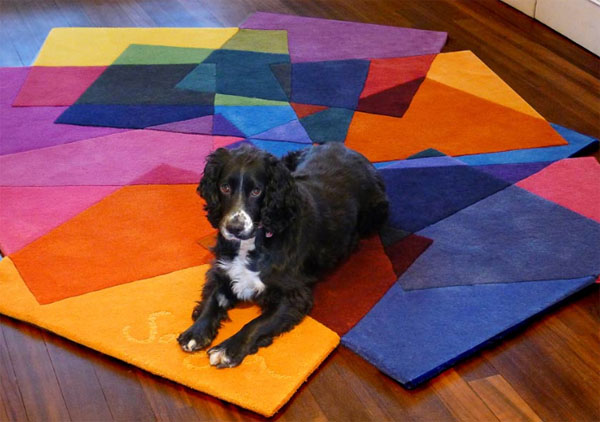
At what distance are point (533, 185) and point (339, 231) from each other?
1.12m

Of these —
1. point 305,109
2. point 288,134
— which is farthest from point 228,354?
point 305,109

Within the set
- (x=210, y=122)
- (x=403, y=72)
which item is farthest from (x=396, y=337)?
(x=403, y=72)

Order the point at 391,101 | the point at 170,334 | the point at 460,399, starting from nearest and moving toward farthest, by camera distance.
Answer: the point at 460,399
the point at 170,334
the point at 391,101

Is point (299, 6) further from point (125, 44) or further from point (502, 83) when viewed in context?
point (502, 83)

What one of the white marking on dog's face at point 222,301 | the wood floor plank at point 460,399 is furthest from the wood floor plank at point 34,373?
the wood floor plank at point 460,399

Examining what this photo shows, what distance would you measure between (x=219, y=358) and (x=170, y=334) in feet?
0.79

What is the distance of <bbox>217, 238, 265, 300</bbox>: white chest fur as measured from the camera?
270cm

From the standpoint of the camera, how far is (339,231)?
2914 millimetres

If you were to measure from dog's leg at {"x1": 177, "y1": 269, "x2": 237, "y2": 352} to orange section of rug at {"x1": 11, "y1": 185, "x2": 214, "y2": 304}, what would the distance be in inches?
11.2

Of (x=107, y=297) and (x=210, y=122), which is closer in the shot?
(x=107, y=297)

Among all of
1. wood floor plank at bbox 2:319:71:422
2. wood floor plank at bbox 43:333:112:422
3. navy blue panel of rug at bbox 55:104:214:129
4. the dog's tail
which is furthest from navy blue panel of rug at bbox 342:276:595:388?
navy blue panel of rug at bbox 55:104:214:129

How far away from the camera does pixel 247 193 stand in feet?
8.41

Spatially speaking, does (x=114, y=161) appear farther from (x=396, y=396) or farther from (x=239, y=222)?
(x=396, y=396)

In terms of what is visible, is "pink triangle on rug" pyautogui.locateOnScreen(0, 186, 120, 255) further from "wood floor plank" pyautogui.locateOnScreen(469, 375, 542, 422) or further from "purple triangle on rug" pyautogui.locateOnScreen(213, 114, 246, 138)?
"wood floor plank" pyautogui.locateOnScreen(469, 375, 542, 422)
